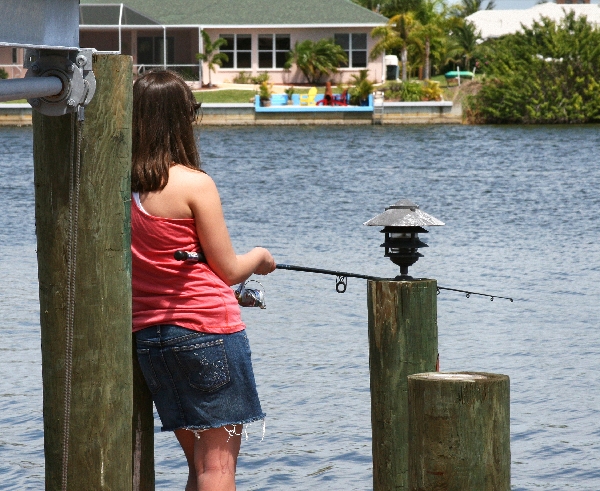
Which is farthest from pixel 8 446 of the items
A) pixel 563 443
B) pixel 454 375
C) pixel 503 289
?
pixel 503 289

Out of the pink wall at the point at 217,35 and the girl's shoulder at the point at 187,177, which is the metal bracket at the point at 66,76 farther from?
the pink wall at the point at 217,35

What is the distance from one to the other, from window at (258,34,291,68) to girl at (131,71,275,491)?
197 ft

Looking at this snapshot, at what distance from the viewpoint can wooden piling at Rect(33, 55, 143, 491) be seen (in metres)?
3.55

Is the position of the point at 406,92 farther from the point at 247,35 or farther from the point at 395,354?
the point at 395,354

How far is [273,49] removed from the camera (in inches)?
2494

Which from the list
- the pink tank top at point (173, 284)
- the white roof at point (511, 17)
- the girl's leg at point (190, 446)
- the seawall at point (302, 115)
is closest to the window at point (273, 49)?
the seawall at point (302, 115)

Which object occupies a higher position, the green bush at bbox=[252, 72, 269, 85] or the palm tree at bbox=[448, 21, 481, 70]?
the palm tree at bbox=[448, 21, 481, 70]

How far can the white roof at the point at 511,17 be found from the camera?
8081 cm

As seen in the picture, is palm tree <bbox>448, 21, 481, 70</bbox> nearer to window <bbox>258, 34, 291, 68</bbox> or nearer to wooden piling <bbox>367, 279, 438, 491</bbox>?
window <bbox>258, 34, 291, 68</bbox>

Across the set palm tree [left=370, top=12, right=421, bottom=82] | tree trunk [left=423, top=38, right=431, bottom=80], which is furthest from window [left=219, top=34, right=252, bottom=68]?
tree trunk [left=423, top=38, right=431, bottom=80]

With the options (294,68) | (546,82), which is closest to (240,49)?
(294,68)

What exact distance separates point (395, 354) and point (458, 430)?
132 cm

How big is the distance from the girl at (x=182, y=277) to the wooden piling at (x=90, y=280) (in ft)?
0.47

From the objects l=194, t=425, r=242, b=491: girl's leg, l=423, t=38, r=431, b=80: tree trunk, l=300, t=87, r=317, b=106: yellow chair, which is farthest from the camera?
l=423, t=38, r=431, b=80: tree trunk
